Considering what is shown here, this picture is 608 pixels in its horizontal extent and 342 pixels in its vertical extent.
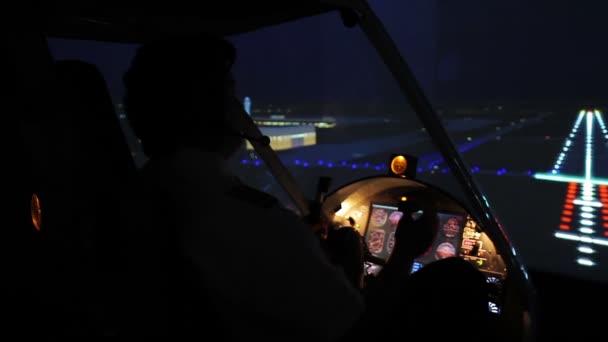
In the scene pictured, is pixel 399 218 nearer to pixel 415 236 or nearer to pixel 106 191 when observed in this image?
pixel 415 236

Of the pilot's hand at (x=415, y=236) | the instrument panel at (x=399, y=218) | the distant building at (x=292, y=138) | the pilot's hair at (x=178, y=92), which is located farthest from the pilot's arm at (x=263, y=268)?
the distant building at (x=292, y=138)

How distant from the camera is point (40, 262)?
1084 millimetres

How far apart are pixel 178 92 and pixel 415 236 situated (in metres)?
0.64

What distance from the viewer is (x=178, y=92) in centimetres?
75

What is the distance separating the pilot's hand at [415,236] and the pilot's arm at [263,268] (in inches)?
14.8

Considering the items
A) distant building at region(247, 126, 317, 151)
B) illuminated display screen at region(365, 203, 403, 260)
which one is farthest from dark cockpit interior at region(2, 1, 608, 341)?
distant building at region(247, 126, 317, 151)

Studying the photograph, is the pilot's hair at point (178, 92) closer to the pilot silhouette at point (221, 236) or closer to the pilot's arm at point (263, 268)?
the pilot silhouette at point (221, 236)

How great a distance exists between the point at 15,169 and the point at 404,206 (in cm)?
112

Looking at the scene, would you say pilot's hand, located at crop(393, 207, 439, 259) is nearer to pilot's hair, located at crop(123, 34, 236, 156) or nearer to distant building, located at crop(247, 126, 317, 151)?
pilot's hair, located at crop(123, 34, 236, 156)


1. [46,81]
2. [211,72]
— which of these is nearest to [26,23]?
[46,81]

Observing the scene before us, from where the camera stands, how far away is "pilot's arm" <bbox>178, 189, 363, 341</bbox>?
653 millimetres

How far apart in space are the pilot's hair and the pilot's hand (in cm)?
51

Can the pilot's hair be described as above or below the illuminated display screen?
above

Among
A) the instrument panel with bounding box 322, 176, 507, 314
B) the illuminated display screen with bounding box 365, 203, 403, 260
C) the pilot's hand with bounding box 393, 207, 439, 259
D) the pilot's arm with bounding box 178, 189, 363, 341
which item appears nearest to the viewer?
the pilot's arm with bounding box 178, 189, 363, 341
